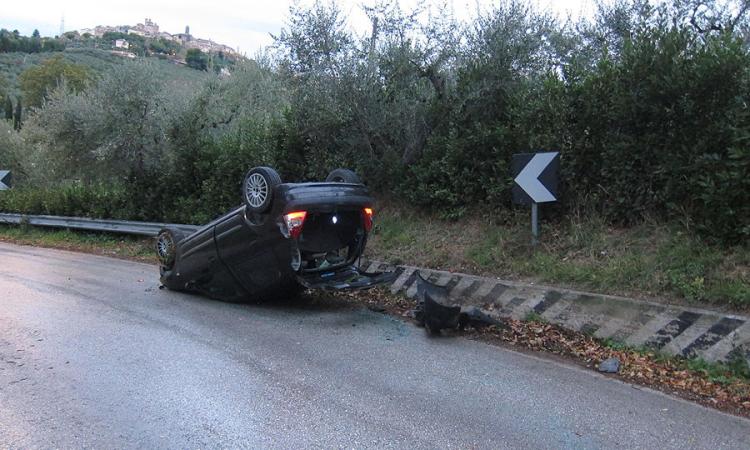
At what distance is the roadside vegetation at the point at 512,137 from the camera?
6.23 meters

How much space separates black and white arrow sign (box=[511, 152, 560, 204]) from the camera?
7.28 metres

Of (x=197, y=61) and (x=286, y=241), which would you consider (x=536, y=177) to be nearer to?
(x=286, y=241)

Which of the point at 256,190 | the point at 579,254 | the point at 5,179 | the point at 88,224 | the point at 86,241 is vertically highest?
the point at 256,190

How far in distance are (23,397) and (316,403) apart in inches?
92.9

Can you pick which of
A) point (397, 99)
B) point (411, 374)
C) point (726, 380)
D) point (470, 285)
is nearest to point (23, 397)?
point (411, 374)

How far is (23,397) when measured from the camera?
15.2 feet

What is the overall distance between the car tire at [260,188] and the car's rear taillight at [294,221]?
351 millimetres

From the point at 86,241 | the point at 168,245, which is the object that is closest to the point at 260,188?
the point at 168,245

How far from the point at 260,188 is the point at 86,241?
40.1ft

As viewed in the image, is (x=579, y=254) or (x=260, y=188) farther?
(x=579, y=254)

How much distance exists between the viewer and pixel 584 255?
23.1ft

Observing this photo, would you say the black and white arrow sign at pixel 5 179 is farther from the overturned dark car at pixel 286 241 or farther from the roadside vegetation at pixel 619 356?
the roadside vegetation at pixel 619 356

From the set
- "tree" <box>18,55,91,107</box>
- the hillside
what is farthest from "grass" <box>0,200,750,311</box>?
the hillside

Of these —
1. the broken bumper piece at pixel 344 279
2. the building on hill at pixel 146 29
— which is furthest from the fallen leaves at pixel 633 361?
the building on hill at pixel 146 29
